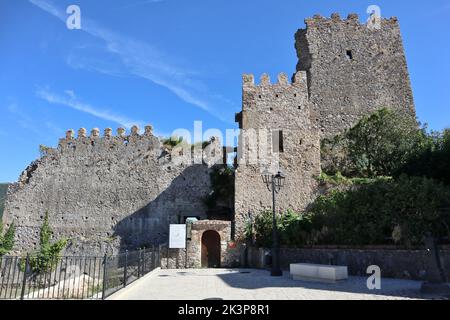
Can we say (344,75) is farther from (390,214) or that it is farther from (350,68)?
(390,214)

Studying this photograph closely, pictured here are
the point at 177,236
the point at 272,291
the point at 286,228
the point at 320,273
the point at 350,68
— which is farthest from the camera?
the point at 350,68

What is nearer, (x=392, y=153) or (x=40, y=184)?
(x=392, y=153)

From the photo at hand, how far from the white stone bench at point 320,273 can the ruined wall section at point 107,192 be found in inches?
452

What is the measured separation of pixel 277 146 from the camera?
19.5 metres

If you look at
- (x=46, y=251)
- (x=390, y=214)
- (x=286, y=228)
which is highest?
(x=390, y=214)

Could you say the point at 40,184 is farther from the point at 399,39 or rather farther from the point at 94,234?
the point at 399,39

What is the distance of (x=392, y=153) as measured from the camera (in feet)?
64.9

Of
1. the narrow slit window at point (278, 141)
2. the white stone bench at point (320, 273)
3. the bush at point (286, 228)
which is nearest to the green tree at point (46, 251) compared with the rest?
the bush at point (286, 228)

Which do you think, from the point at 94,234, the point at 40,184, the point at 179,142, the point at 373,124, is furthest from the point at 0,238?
the point at 373,124

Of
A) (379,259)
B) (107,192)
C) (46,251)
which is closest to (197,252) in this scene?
(379,259)

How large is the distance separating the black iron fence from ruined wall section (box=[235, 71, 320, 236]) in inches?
223

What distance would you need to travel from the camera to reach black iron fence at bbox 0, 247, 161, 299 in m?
8.80

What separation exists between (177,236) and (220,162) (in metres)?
6.75

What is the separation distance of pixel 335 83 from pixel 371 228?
17048 millimetres
